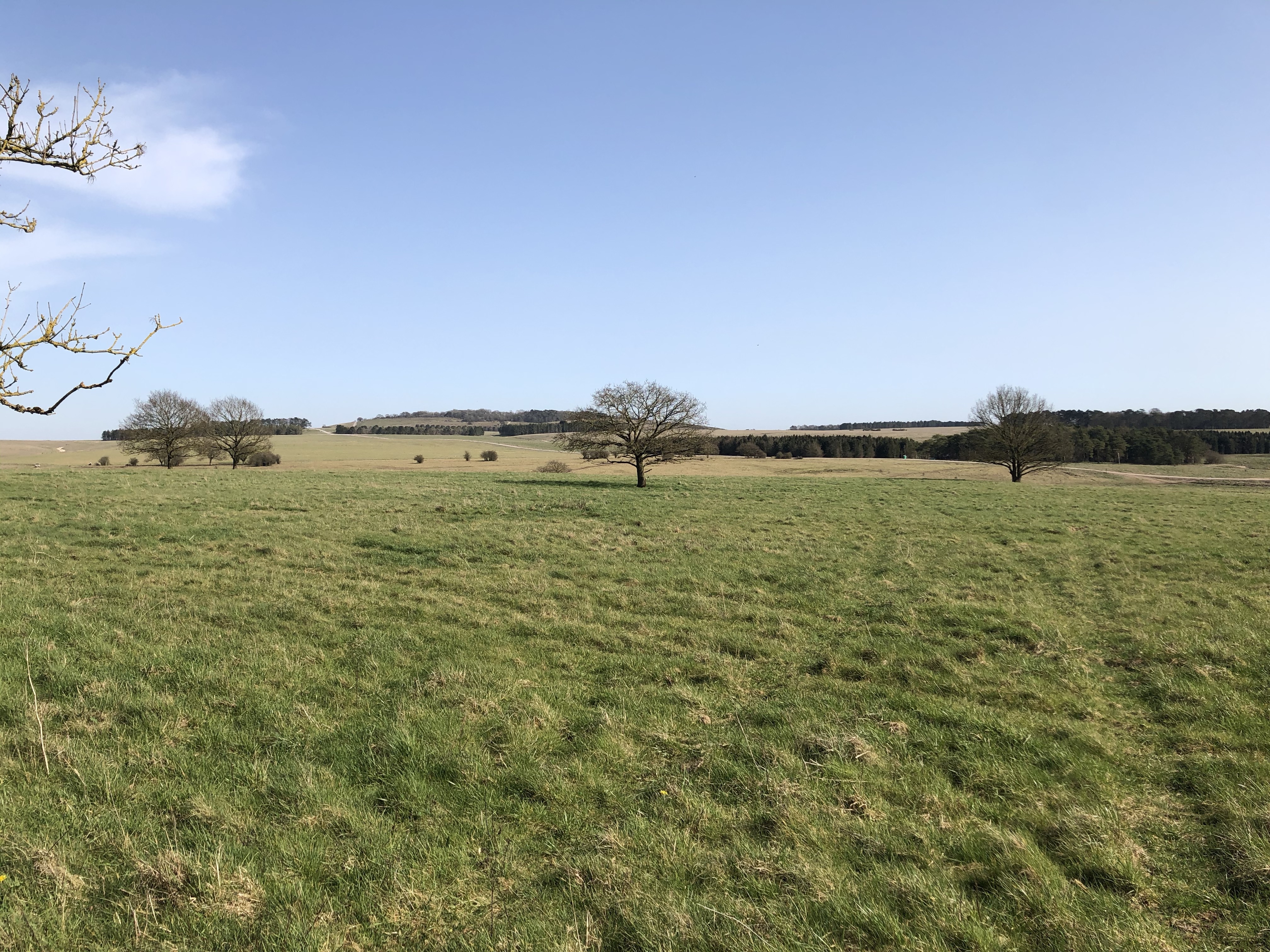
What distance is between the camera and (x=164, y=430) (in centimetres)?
5600

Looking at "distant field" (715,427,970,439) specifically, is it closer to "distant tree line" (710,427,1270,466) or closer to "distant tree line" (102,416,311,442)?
"distant tree line" (710,427,1270,466)

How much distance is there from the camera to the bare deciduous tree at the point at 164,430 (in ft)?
185

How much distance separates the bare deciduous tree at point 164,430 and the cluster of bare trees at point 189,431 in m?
0.04

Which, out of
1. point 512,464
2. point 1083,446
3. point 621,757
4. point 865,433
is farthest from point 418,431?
point 621,757

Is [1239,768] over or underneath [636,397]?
underneath

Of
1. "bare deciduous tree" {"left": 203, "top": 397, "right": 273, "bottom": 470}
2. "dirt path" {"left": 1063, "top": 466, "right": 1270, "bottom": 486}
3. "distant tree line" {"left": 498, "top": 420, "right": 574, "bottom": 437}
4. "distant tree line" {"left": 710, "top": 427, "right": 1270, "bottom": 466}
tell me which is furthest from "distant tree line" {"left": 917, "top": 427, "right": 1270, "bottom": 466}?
"distant tree line" {"left": 498, "top": 420, "right": 574, "bottom": 437}

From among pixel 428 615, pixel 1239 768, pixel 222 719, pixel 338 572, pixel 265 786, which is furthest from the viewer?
pixel 338 572

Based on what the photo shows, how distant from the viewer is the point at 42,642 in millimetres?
8359

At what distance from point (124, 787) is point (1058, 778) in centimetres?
800

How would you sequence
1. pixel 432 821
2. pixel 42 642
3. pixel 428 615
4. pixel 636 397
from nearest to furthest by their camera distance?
pixel 432 821 → pixel 42 642 → pixel 428 615 → pixel 636 397

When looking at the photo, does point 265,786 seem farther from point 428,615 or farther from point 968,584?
point 968,584

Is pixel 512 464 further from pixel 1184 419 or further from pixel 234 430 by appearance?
pixel 1184 419

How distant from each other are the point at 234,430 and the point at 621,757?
67.8 m

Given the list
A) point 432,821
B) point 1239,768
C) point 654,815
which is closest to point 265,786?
point 432,821
